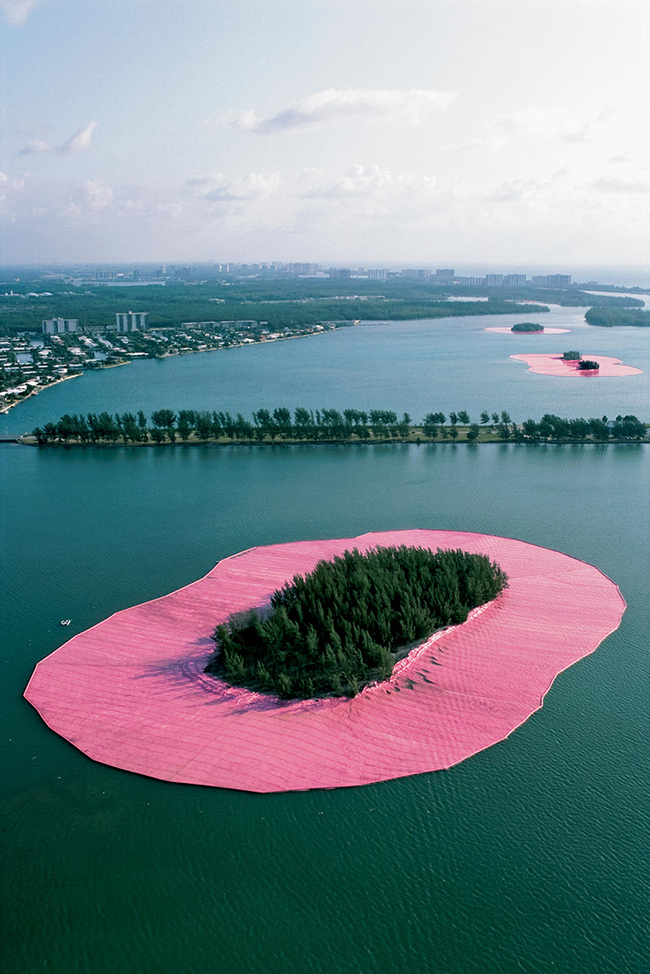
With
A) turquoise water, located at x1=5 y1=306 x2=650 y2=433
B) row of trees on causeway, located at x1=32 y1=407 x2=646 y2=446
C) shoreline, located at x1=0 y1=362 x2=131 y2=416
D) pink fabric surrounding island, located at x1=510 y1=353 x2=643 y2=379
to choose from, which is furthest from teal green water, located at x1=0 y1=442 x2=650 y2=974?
pink fabric surrounding island, located at x1=510 y1=353 x2=643 y2=379

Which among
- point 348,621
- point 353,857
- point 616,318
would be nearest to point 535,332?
point 616,318

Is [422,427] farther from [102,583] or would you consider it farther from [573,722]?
[573,722]

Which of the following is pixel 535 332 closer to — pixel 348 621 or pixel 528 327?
pixel 528 327

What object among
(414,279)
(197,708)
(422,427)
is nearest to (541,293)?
(414,279)

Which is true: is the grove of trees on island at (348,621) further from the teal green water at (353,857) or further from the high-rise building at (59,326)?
the high-rise building at (59,326)

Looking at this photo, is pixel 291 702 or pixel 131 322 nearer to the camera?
pixel 291 702

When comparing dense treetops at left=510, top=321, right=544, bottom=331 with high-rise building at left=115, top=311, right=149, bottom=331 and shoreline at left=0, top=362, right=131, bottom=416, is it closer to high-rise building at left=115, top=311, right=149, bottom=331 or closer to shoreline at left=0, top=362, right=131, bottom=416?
high-rise building at left=115, top=311, right=149, bottom=331
